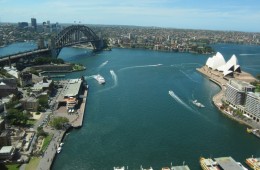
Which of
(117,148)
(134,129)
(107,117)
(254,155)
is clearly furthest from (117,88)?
(254,155)

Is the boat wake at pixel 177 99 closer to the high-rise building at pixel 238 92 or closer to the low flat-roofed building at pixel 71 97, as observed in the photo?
the high-rise building at pixel 238 92

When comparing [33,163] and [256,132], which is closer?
[33,163]

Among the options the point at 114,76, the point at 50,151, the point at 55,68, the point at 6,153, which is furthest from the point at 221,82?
the point at 6,153

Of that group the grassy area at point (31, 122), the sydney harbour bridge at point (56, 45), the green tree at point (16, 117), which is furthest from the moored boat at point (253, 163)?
the sydney harbour bridge at point (56, 45)

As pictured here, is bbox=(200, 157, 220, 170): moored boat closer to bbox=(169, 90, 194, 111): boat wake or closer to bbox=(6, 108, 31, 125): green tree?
bbox=(169, 90, 194, 111): boat wake

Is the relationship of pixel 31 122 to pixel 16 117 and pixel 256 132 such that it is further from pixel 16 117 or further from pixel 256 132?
pixel 256 132

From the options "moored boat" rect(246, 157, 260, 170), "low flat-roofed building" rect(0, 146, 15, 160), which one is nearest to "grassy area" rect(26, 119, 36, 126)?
"low flat-roofed building" rect(0, 146, 15, 160)
